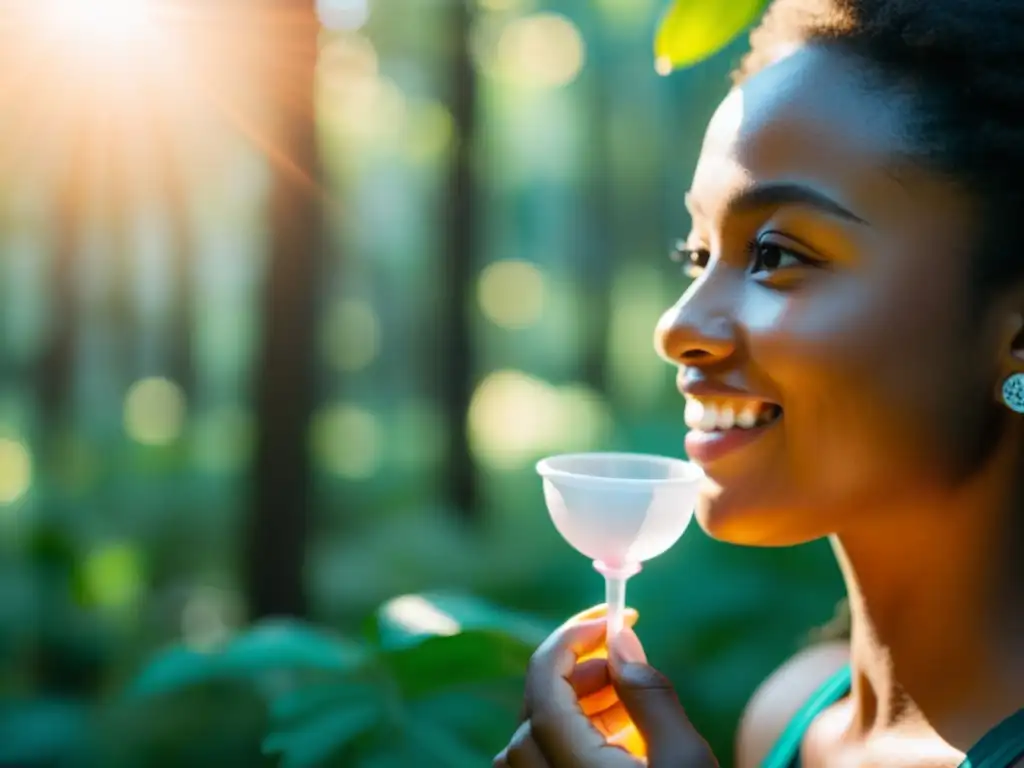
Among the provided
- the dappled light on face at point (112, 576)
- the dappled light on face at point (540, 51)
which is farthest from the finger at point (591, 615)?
the dappled light on face at point (540, 51)

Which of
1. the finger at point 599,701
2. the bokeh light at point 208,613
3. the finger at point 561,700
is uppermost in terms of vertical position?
the finger at point 561,700

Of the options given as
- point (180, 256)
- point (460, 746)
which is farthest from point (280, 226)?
point (180, 256)

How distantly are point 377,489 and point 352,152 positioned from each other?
4.95m

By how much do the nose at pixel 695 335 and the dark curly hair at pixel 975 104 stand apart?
0.26 meters

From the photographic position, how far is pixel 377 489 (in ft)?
39.9

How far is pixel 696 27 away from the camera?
58.1 inches

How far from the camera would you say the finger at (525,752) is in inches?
47.7

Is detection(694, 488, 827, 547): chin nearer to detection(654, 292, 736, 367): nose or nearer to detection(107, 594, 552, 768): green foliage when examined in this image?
detection(654, 292, 736, 367): nose

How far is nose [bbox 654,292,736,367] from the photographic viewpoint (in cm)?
118

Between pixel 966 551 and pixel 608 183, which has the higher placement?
pixel 608 183

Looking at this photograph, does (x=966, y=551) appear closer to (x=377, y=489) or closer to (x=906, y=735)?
(x=906, y=735)

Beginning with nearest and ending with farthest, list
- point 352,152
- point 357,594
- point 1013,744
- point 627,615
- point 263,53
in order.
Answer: point 1013,744 < point 627,615 < point 263,53 < point 357,594 < point 352,152

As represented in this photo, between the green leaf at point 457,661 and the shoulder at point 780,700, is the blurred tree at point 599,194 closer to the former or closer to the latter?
the green leaf at point 457,661

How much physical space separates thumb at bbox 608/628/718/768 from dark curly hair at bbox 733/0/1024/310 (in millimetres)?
544
